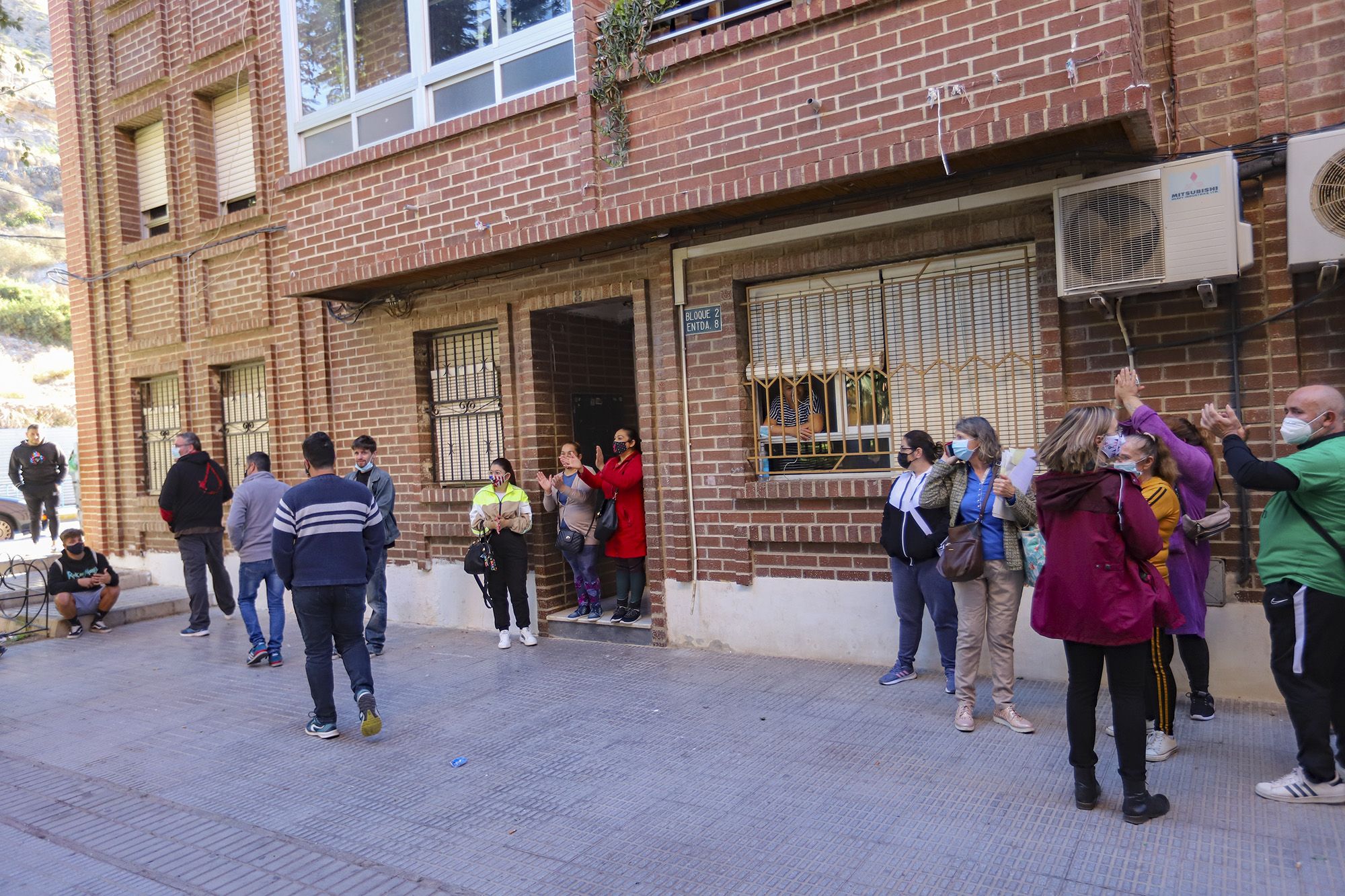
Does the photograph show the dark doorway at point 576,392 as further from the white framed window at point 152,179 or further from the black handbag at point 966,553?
the white framed window at point 152,179

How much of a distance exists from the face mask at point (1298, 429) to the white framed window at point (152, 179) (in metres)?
12.4

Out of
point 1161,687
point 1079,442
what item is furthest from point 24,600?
point 1161,687

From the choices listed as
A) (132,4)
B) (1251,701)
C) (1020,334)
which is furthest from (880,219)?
(132,4)

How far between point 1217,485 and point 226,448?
10606mm

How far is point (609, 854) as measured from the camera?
3.92m

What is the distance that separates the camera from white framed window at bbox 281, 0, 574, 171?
7.59 metres

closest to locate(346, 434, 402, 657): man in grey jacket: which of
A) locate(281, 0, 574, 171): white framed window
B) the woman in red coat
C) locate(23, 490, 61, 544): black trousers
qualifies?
Result: the woman in red coat

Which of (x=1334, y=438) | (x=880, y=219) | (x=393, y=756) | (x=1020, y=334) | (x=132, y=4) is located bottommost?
(x=393, y=756)

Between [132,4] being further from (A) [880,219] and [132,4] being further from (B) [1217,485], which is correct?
(B) [1217,485]

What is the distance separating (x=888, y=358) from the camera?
6.55 m

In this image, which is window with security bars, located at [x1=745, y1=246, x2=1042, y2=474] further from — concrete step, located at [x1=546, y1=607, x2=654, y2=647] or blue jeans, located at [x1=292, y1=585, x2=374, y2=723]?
blue jeans, located at [x1=292, y1=585, x2=374, y2=723]

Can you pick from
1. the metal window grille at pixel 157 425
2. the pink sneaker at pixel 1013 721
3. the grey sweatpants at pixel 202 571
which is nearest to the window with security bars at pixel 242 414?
the metal window grille at pixel 157 425

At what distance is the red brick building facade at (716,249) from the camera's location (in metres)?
5.25

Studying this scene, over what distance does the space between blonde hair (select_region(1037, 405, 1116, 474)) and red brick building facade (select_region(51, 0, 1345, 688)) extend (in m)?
1.88
